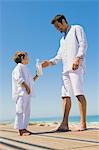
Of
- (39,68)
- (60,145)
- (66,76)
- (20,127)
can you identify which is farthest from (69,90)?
(60,145)

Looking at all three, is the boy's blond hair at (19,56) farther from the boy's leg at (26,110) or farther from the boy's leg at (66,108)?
the boy's leg at (66,108)

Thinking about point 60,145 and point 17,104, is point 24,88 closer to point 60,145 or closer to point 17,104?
point 17,104

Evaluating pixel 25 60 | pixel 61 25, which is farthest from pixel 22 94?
pixel 61 25

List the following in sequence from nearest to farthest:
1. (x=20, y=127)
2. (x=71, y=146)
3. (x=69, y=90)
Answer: (x=71, y=146) → (x=20, y=127) → (x=69, y=90)

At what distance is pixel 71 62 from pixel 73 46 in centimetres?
20

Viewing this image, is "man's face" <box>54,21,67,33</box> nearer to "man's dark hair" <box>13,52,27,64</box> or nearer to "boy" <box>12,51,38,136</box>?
"man's dark hair" <box>13,52,27,64</box>

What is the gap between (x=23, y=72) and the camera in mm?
4160

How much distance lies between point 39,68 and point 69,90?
0.47 metres

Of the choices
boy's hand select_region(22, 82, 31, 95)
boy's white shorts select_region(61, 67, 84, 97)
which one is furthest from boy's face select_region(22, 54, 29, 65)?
boy's white shorts select_region(61, 67, 84, 97)

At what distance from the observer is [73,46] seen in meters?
4.23

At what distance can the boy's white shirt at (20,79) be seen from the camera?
4.09 metres

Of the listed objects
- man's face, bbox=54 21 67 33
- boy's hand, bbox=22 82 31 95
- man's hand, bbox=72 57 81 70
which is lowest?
boy's hand, bbox=22 82 31 95

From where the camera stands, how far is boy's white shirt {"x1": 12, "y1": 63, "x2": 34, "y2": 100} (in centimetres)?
409

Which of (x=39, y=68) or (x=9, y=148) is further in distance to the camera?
(x=39, y=68)
